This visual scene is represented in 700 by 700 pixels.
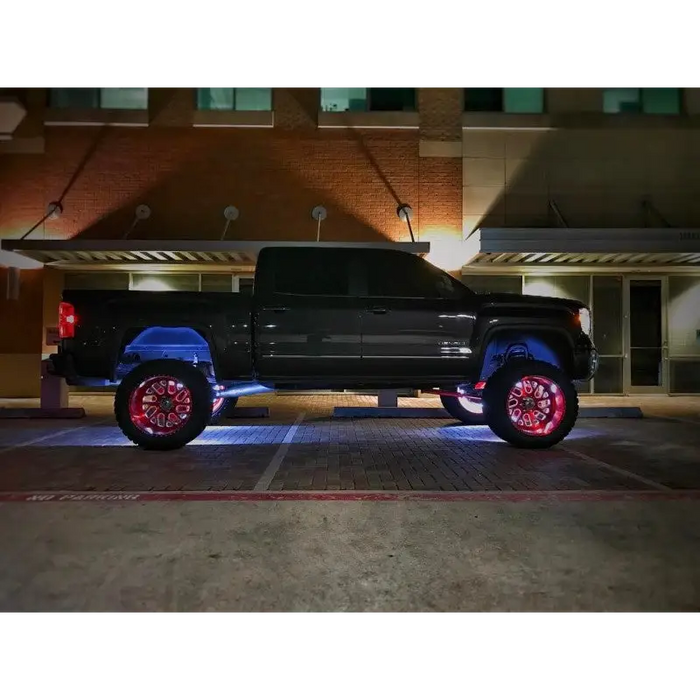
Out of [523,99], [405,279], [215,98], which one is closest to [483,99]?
[523,99]

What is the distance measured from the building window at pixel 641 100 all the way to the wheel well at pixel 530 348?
34.2 feet

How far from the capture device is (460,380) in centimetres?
737

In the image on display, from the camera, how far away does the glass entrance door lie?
49.4 feet

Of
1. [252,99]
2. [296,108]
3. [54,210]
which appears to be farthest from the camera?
[252,99]

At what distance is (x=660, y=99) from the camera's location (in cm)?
1528

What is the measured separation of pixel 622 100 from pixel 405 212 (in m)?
6.51

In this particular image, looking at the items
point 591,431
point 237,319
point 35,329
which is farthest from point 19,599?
point 35,329

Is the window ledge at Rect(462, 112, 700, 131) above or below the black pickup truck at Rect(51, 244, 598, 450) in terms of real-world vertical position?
above

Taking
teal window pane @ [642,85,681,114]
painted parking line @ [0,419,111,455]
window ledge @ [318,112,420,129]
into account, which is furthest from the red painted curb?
teal window pane @ [642,85,681,114]

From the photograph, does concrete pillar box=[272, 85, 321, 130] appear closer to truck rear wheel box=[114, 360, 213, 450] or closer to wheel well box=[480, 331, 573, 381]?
wheel well box=[480, 331, 573, 381]

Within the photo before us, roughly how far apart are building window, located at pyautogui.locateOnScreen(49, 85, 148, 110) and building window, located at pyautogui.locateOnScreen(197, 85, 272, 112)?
1531 millimetres

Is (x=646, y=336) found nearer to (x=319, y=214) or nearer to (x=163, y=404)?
(x=319, y=214)

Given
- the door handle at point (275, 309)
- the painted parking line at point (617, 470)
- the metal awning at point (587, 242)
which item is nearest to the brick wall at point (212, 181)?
the metal awning at point (587, 242)

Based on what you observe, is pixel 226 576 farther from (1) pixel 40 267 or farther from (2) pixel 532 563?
(1) pixel 40 267
